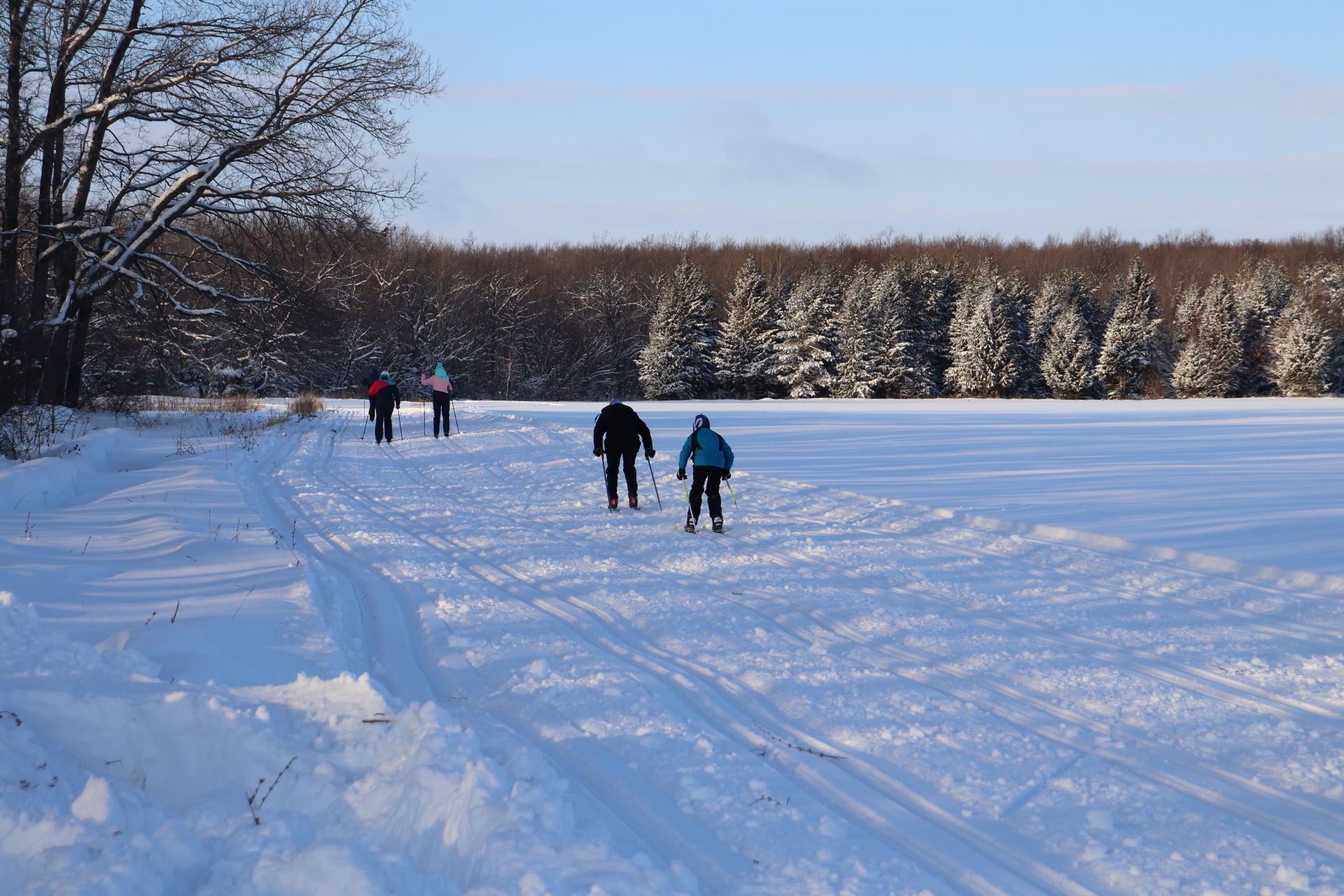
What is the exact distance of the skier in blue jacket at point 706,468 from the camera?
963 cm

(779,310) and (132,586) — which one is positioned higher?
(779,310)

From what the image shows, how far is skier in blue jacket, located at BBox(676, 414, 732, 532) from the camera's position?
9633 mm

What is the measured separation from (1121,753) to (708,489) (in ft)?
19.7

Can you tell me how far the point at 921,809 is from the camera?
141 inches

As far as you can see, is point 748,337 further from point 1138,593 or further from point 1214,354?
point 1138,593

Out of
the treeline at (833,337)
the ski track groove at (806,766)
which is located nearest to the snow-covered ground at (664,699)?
the ski track groove at (806,766)

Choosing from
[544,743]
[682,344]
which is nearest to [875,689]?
[544,743]

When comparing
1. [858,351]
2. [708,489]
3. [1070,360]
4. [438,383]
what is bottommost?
[708,489]

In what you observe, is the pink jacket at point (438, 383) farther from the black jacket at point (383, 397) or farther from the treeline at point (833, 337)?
the treeline at point (833, 337)

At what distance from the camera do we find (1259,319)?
61.7 m

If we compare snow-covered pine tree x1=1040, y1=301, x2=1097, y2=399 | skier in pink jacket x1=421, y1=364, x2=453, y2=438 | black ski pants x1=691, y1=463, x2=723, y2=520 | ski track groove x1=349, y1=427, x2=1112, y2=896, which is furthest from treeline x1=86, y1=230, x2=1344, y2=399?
ski track groove x1=349, y1=427, x2=1112, y2=896

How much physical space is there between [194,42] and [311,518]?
13.4 metres

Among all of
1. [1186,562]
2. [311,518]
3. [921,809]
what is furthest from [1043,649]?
[311,518]

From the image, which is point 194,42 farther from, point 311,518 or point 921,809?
point 921,809
